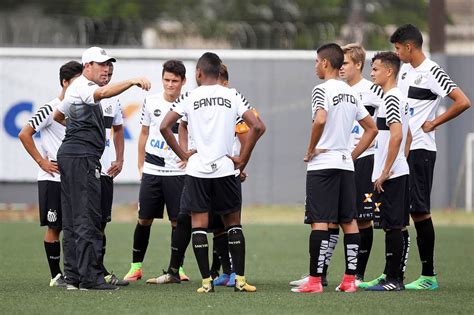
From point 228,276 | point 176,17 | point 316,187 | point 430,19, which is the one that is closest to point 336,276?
point 228,276

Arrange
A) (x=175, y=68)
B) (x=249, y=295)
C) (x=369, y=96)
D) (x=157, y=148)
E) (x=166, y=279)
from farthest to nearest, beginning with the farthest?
(x=157, y=148)
(x=175, y=68)
(x=166, y=279)
(x=369, y=96)
(x=249, y=295)

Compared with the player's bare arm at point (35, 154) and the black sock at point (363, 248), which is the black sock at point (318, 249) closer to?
the black sock at point (363, 248)

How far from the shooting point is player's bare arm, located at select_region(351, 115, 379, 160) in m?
10.2

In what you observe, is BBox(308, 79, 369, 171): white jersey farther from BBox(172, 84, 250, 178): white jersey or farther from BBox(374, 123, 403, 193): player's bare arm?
BBox(172, 84, 250, 178): white jersey

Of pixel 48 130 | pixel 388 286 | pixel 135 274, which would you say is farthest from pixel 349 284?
pixel 48 130

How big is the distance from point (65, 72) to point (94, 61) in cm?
77

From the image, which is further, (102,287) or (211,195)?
(102,287)

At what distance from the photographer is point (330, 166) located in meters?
10.1

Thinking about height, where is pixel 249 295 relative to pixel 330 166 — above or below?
below

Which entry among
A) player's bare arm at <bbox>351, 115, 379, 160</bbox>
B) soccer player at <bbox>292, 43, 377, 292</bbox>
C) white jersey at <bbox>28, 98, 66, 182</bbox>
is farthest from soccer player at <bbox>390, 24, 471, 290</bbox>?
white jersey at <bbox>28, 98, 66, 182</bbox>

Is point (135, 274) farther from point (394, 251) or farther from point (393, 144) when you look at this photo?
point (393, 144)

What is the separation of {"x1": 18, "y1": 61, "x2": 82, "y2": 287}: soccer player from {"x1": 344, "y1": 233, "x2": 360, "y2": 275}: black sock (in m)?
2.75

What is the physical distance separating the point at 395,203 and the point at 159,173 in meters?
2.60

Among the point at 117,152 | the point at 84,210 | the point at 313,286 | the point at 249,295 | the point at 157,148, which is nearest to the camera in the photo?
the point at 249,295
